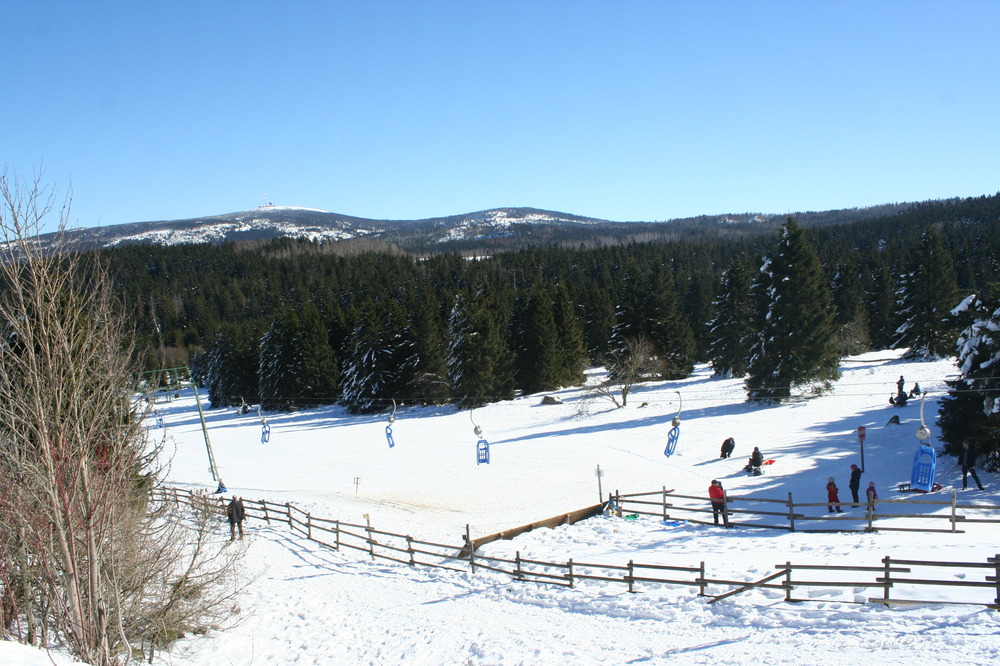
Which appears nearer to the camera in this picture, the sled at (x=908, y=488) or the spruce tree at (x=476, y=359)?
the sled at (x=908, y=488)

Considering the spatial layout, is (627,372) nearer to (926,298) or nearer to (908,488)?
(908,488)

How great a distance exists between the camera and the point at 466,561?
66.7 feet

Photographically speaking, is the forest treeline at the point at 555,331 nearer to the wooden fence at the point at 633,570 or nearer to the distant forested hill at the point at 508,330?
the distant forested hill at the point at 508,330

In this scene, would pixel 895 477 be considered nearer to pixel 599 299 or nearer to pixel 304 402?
pixel 599 299

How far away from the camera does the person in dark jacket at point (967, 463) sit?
875 inches

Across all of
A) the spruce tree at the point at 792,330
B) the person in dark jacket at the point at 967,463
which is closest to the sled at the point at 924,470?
the person in dark jacket at the point at 967,463

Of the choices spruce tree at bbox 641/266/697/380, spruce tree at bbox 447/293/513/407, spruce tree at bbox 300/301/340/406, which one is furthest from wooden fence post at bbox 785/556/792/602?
spruce tree at bbox 300/301/340/406

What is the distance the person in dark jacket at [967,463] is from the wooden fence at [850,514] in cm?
163

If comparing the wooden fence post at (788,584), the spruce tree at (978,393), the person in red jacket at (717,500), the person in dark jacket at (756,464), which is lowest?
the person in dark jacket at (756,464)

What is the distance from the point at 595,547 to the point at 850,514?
8.38 metres

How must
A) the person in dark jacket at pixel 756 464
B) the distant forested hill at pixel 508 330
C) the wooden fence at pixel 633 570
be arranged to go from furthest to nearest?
the distant forested hill at pixel 508 330
the person in dark jacket at pixel 756 464
the wooden fence at pixel 633 570


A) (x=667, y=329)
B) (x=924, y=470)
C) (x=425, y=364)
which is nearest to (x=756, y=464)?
(x=924, y=470)

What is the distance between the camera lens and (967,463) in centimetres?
2280

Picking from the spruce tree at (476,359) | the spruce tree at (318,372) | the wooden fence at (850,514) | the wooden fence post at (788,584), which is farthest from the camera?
the spruce tree at (318,372)
